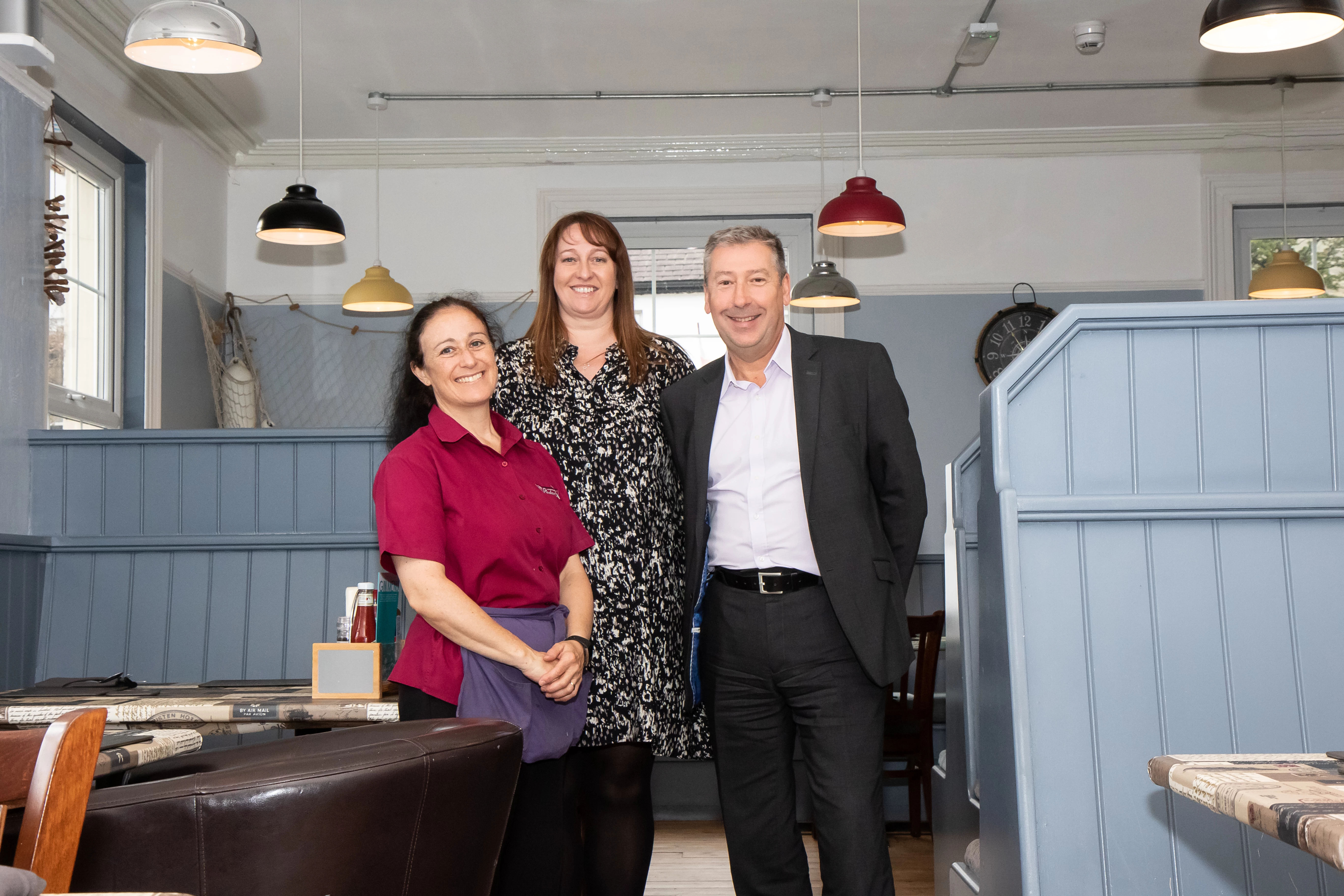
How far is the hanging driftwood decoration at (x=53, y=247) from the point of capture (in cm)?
430

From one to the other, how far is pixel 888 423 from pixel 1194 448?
59 cm

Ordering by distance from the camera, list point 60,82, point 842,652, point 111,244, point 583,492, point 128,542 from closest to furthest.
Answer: point 842,652
point 583,492
point 128,542
point 60,82
point 111,244

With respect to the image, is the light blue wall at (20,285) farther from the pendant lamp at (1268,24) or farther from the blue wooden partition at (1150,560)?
the pendant lamp at (1268,24)

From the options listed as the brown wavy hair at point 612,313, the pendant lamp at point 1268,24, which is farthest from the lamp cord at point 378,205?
the pendant lamp at point 1268,24

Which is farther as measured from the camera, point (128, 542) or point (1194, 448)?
point (128, 542)

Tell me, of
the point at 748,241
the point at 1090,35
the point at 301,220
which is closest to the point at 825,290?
the point at 1090,35

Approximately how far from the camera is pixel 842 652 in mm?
2123

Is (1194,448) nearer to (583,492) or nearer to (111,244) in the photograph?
(583,492)

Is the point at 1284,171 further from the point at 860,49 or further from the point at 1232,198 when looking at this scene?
the point at 860,49

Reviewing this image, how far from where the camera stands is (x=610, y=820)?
84.7 inches

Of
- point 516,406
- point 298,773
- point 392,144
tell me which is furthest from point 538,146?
point 298,773

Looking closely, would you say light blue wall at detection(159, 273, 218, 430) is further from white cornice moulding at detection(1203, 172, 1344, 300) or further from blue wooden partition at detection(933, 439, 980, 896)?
white cornice moulding at detection(1203, 172, 1344, 300)

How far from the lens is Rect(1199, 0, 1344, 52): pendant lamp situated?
10.5ft

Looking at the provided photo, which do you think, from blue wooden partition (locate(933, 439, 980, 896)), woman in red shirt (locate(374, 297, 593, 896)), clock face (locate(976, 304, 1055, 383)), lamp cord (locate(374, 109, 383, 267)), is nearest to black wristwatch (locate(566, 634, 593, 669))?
woman in red shirt (locate(374, 297, 593, 896))
